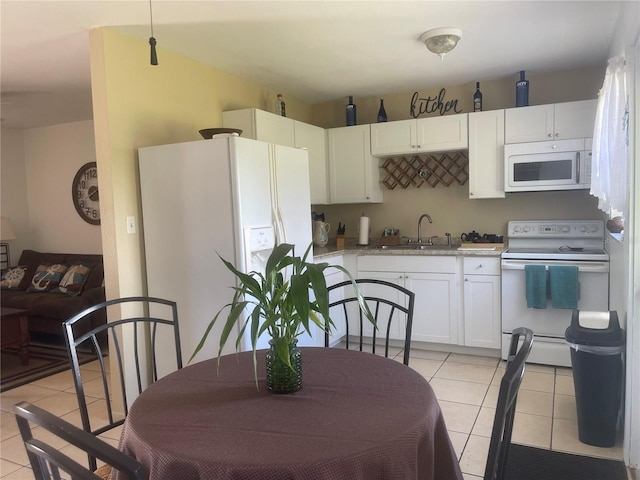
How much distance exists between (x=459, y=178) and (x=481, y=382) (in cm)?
185

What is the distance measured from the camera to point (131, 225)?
288 cm

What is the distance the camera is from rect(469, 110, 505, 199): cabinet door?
12.7 feet

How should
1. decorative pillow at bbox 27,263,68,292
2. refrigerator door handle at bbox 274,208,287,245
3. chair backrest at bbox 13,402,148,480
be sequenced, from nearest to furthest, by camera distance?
chair backrest at bbox 13,402,148,480 < refrigerator door handle at bbox 274,208,287,245 < decorative pillow at bbox 27,263,68,292

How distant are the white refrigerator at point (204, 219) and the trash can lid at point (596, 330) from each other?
1.69 m

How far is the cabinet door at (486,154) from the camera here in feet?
12.7

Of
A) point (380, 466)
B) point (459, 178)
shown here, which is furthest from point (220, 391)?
point (459, 178)

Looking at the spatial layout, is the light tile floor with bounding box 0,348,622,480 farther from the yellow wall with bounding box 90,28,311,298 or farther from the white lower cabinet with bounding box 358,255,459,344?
the yellow wall with bounding box 90,28,311,298

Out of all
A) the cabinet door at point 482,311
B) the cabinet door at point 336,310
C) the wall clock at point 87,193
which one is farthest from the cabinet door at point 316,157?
the wall clock at point 87,193

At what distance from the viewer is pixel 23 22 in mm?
2564

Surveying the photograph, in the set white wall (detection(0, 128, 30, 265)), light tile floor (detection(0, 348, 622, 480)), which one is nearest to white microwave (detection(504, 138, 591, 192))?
light tile floor (detection(0, 348, 622, 480))

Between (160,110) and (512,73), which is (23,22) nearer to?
(160,110)

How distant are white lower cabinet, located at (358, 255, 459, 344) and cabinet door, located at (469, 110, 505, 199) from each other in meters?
0.68

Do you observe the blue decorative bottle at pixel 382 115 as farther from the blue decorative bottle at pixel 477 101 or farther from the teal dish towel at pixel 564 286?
the teal dish towel at pixel 564 286

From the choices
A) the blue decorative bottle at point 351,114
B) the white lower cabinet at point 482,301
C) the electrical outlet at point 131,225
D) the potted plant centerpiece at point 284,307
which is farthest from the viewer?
the blue decorative bottle at point 351,114
